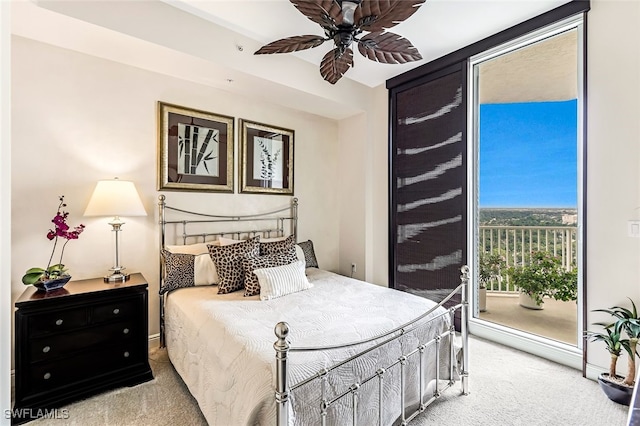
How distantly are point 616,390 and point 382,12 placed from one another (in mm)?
2787

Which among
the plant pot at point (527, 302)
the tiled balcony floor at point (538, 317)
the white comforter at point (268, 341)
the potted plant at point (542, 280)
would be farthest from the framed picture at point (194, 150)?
the plant pot at point (527, 302)

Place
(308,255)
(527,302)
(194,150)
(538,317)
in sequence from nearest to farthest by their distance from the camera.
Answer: (194,150) < (538,317) < (527,302) < (308,255)

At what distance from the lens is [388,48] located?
2.06 m

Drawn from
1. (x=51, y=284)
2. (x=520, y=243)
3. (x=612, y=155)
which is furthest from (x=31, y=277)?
(x=520, y=243)

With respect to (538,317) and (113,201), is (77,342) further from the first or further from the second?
(538,317)

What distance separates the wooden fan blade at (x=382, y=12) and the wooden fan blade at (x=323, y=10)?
12cm

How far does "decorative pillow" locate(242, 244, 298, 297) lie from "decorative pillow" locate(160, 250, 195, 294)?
48cm

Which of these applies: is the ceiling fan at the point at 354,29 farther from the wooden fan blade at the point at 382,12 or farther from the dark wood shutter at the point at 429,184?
the dark wood shutter at the point at 429,184

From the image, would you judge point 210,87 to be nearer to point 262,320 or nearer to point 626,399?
point 262,320

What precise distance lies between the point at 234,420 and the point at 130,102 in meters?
2.70

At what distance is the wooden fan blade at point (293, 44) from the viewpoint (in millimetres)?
2018

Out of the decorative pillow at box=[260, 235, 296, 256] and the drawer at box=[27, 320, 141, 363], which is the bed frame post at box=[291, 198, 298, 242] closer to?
the decorative pillow at box=[260, 235, 296, 256]

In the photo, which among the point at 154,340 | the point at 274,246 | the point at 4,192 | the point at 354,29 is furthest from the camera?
the point at 274,246

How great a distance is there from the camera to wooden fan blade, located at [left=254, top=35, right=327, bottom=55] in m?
2.02
